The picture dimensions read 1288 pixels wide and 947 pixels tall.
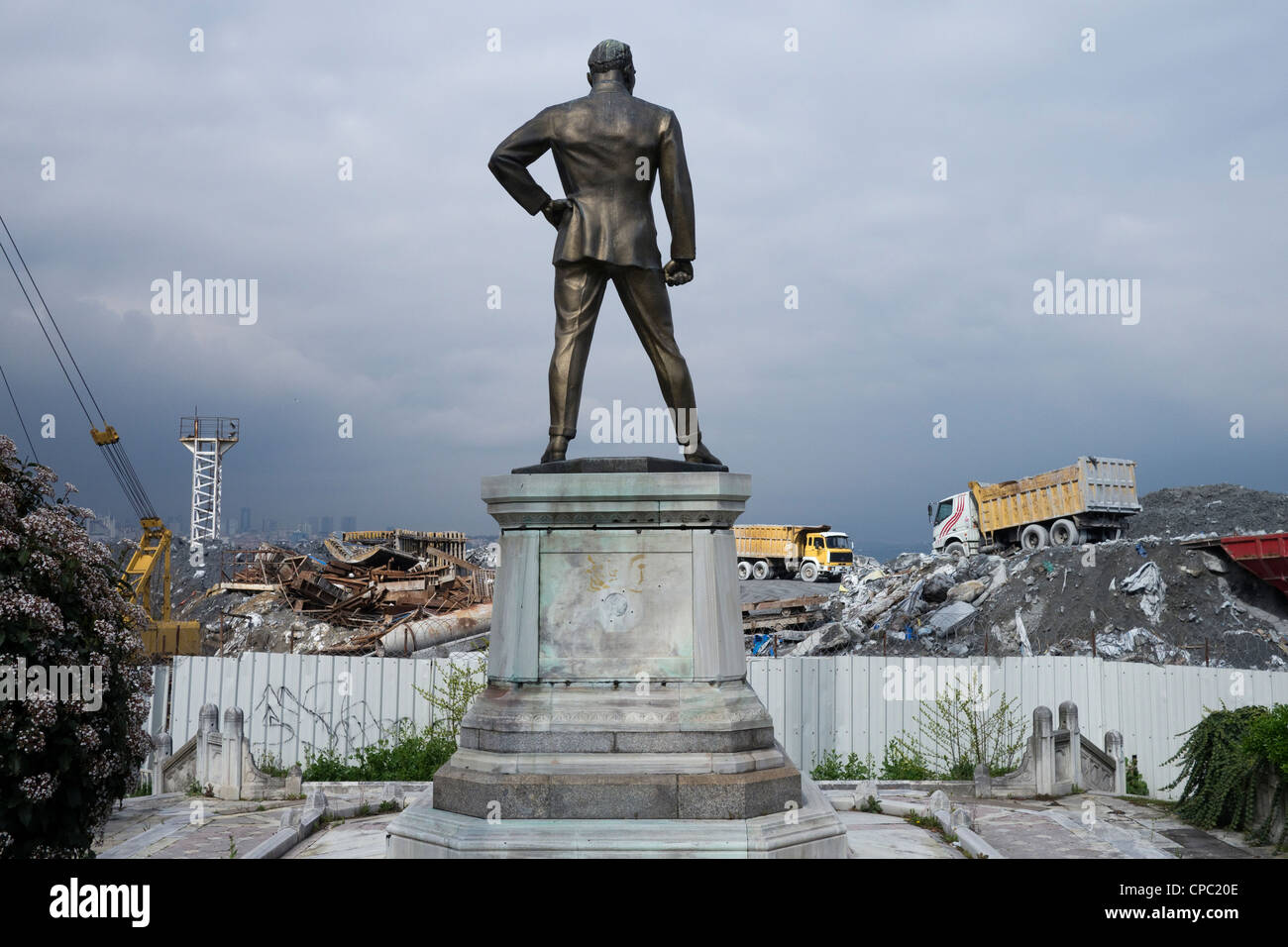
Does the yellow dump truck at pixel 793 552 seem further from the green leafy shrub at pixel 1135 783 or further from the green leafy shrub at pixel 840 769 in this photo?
the green leafy shrub at pixel 1135 783

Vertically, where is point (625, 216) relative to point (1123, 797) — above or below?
above

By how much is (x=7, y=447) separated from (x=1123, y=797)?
439 inches

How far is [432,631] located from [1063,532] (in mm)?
16804

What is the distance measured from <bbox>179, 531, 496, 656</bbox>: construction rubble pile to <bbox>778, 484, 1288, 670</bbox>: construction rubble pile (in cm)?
848

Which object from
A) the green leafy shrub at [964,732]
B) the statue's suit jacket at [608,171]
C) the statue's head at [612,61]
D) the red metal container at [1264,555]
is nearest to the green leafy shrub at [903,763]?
the green leafy shrub at [964,732]

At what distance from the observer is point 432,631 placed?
24.2 meters

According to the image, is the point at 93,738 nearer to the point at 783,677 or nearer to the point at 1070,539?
the point at 783,677

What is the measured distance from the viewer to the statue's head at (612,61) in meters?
6.91

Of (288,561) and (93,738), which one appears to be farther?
(288,561)

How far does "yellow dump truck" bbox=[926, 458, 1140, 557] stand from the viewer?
2662 centimetres

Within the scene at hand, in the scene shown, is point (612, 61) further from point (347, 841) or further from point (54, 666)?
point (347, 841)
